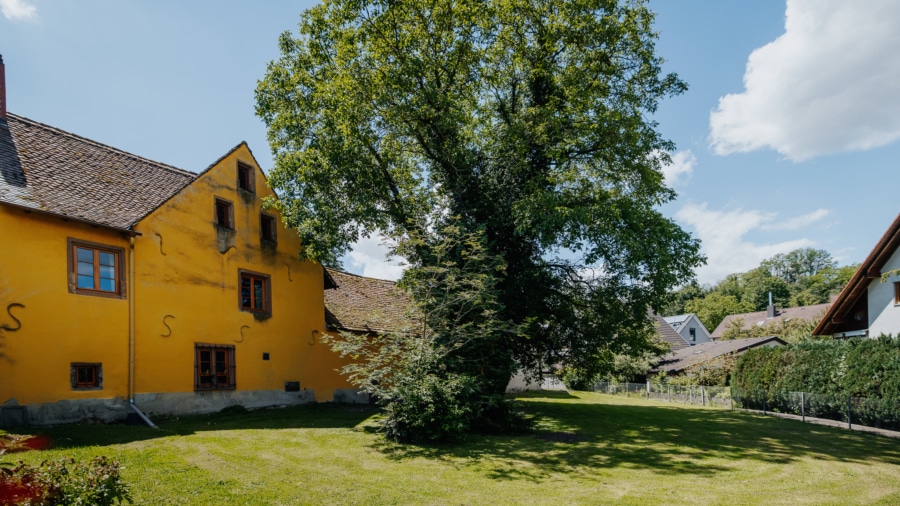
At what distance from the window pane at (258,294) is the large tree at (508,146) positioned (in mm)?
2170

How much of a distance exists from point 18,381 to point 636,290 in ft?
57.0

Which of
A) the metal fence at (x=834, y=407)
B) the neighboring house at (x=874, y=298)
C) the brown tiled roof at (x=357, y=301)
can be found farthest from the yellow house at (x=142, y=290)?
the neighboring house at (x=874, y=298)

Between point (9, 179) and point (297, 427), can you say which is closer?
point (9, 179)

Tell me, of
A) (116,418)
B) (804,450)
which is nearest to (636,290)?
(804,450)

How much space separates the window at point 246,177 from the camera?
65.3 ft

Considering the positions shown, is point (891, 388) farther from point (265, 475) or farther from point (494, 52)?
point (265, 475)

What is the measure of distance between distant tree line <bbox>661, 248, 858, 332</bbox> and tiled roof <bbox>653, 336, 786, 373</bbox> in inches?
1053

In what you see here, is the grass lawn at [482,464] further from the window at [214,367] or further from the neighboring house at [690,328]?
the neighboring house at [690,328]

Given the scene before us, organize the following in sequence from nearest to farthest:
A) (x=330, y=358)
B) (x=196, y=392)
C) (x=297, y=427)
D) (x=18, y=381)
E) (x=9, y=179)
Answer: (x=18, y=381)
(x=9, y=179)
(x=297, y=427)
(x=196, y=392)
(x=330, y=358)

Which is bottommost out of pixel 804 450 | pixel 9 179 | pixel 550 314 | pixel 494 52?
pixel 804 450

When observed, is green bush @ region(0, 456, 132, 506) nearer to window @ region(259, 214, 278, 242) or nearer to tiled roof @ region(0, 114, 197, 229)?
tiled roof @ region(0, 114, 197, 229)

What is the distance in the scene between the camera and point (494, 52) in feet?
65.9

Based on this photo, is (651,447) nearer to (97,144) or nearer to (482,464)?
(482,464)

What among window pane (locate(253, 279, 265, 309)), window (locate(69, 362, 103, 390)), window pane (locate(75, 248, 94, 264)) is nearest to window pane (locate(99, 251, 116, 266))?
window pane (locate(75, 248, 94, 264))
